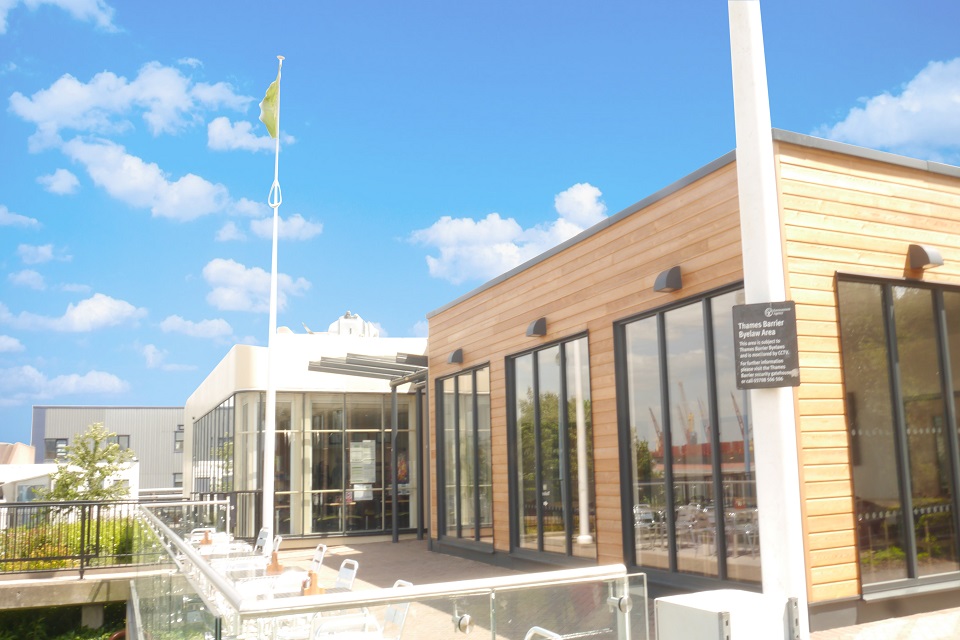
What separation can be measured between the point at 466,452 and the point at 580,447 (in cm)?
456

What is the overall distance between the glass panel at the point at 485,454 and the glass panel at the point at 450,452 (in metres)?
1.19

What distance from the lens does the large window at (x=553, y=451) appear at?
1205 centimetres

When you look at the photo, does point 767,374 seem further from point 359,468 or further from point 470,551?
point 359,468

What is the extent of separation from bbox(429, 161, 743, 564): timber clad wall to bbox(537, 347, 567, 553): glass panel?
432 millimetres

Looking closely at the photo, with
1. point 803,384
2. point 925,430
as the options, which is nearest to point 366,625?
point 803,384

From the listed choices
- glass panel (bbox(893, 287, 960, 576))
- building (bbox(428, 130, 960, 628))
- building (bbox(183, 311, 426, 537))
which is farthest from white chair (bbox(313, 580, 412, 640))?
building (bbox(183, 311, 426, 537))

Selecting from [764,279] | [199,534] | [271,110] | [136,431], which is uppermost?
[271,110]

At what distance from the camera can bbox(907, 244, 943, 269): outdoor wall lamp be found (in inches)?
361

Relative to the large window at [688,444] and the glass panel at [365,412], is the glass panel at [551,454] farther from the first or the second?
the glass panel at [365,412]

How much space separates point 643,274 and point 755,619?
6389mm

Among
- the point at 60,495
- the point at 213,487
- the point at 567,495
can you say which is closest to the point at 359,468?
the point at 213,487

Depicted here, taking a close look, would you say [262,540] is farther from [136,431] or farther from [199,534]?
[136,431]

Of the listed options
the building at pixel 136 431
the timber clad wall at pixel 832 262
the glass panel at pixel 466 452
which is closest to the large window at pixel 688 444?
the timber clad wall at pixel 832 262

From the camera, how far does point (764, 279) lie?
5492 millimetres
